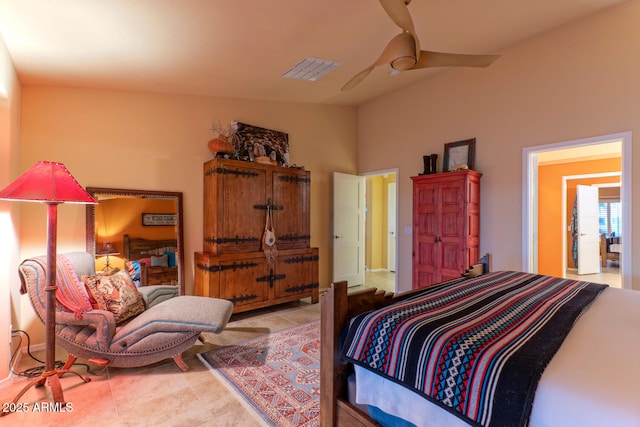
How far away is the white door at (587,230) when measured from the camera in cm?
631

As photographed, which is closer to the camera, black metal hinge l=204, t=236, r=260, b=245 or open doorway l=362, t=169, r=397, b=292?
black metal hinge l=204, t=236, r=260, b=245

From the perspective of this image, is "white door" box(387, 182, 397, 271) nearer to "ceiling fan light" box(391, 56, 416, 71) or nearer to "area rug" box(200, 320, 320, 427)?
"area rug" box(200, 320, 320, 427)

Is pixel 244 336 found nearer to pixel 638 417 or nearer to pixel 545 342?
pixel 545 342

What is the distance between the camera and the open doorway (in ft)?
23.6

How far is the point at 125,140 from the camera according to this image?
3.47m

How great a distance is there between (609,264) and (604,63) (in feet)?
22.8

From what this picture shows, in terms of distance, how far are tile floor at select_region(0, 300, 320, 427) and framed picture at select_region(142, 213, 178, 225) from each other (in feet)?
4.73

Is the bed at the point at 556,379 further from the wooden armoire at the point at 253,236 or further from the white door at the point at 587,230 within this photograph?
the white door at the point at 587,230

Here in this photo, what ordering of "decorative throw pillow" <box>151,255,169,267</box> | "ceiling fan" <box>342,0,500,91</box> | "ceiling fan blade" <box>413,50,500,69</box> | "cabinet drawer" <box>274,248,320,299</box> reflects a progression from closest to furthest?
1. "ceiling fan" <box>342,0,500,91</box>
2. "ceiling fan blade" <box>413,50,500,69</box>
3. "decorative throw pillow" <box>151,255,169,267</box>
4. "cabinet drawer" <box>274,248,320,299</box>

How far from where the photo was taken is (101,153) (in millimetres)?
3348

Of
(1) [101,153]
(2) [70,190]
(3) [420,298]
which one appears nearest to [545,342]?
(3) [420,298]

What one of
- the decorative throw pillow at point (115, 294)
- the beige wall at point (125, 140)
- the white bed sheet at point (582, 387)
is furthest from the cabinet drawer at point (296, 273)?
the white bed sheet at point (582, 387)

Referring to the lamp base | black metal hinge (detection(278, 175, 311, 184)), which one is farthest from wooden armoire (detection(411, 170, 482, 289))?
the lamp base

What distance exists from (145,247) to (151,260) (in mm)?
163
